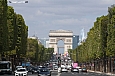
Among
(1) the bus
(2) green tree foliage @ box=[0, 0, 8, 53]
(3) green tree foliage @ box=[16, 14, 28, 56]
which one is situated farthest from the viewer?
(3) green tree foliage @ box=[16, 14, 28, 56]

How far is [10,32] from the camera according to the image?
337ft

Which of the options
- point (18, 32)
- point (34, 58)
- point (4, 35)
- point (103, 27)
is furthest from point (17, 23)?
point (34, 58)

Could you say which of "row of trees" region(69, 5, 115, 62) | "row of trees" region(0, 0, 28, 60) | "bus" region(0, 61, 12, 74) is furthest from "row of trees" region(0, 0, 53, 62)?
"row of trees" region(69, 5, 115, 62)

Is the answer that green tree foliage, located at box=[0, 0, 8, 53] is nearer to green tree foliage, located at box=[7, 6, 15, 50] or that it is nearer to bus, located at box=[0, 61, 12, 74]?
bus, located at box=[0, 61, 12, 74]

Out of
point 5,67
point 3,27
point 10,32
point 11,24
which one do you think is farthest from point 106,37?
point 3,27

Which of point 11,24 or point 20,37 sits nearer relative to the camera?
point 11,24

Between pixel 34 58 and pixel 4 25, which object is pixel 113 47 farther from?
pixel 34 58

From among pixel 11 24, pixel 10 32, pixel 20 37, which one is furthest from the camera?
pixel 20 37

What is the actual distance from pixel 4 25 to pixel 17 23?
31407 mm

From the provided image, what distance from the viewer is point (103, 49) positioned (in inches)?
4852

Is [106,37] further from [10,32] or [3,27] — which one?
[3,27]

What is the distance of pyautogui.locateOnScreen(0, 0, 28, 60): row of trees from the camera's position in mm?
86188

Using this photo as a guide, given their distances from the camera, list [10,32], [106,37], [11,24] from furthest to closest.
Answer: [106,37], [11,24], [10,32]

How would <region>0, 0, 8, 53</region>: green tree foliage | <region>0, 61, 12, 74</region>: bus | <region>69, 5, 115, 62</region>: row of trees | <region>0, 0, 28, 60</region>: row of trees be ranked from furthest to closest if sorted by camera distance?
1. <region>69, 5, 115, 62</region>: row of trees
2. <region>0, 61, 12, 74</region>: bus
3. <region>0, 0, 28, 60</region>: row of trees
4. <region>0, 0, 8, 53</region>: green tree foliage
